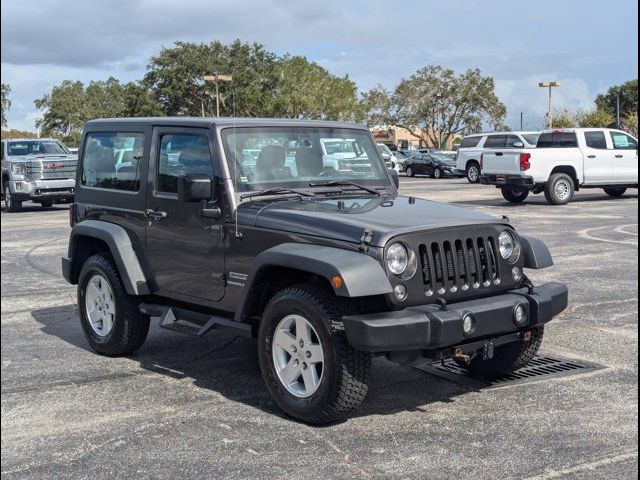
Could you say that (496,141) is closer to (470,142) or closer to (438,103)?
(470,142)

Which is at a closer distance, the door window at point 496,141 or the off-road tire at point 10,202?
the off-road tire at point 10,202

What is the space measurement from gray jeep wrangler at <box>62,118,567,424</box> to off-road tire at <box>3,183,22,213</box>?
54.9 feet

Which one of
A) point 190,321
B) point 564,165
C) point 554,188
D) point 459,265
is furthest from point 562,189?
point 459,265

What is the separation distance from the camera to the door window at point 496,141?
32688 millimetres

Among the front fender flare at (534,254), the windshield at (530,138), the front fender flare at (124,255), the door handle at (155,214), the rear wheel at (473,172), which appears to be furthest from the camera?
the rear wheel at (473,172)

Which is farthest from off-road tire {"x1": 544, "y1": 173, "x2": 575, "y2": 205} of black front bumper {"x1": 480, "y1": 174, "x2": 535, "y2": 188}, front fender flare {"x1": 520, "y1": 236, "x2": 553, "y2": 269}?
front fender flare {"x1": 520, "y1": 236, "x2": 553, "y2": 269}

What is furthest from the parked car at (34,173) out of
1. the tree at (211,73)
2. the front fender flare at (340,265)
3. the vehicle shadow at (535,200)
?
the front fender flare at (340,265)

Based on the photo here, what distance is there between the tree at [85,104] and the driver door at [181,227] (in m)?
0.93

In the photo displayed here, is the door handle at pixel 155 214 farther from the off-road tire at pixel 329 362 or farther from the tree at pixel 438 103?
the tree at pixel 438 103

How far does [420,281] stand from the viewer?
5.37m

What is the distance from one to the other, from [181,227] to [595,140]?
19.8 m

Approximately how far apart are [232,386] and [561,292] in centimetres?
232

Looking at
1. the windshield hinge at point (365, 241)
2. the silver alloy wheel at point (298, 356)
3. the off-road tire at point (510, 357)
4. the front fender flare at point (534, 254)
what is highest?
the windshield hinge at point (365, 241)

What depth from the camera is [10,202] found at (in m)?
23.7
